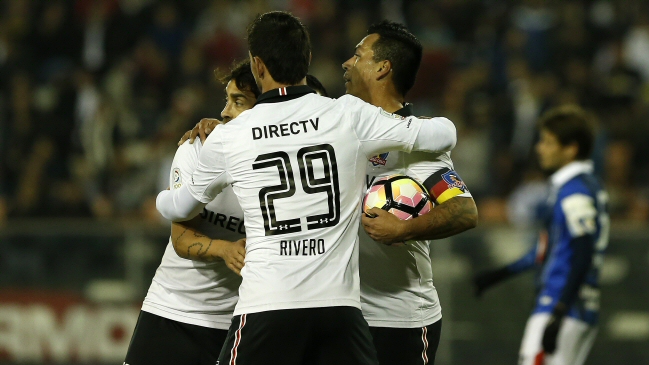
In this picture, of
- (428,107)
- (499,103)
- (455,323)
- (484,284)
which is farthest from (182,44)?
(484,284)

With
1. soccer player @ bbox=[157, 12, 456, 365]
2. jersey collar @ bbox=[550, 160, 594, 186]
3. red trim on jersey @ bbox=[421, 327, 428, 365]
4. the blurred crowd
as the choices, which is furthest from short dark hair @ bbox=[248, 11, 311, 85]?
the blurred crowd

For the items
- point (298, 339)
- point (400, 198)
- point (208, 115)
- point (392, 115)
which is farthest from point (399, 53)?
point (208, 115)

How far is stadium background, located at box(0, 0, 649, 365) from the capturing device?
8492 millimetres

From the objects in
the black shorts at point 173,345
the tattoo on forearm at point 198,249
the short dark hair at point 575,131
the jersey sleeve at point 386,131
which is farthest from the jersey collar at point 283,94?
the short dark hair at point 575,131

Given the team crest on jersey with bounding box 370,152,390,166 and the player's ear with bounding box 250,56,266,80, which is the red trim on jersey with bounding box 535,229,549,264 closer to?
the team crest on jersey with bounding box 370,152,390,166

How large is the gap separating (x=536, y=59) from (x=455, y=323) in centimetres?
397

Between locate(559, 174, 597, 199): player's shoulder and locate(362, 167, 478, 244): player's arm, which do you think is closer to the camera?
locate(362, 167, 478, 244): player's arm

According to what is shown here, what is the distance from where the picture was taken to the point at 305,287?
352 centimetres

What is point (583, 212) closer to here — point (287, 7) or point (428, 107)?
point (428, 107)

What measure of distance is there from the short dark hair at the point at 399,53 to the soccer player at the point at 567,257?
2.28 m

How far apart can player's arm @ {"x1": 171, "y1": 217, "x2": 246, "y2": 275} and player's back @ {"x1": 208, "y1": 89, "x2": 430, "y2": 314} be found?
0.16m

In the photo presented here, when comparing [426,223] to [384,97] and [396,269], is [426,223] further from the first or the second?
[384,97]

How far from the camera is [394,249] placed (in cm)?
421

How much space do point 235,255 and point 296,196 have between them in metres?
0.44
